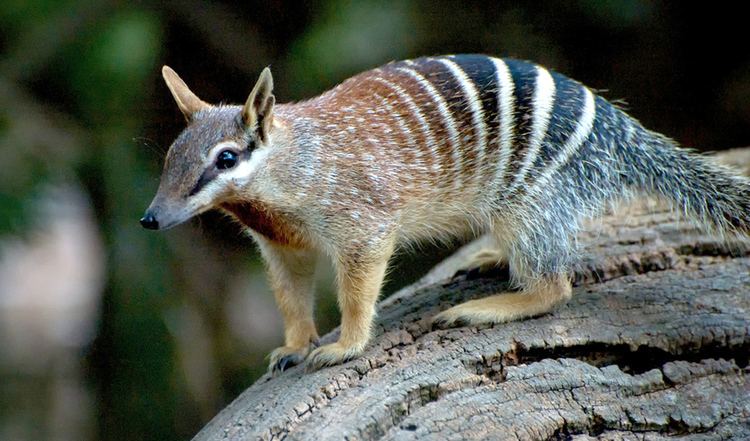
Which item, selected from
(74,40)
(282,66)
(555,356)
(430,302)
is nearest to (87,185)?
(74,40)

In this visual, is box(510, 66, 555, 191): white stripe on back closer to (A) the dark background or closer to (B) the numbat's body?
(B) the numbat's body

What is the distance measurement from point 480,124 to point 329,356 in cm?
107

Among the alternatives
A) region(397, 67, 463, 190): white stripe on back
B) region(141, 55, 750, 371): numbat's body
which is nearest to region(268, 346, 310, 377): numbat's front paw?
region(141, 55, 750, 371): numbat's body

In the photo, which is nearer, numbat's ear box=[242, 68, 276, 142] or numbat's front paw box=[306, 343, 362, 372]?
numbat's ear box=[242, 68, 276, 142]

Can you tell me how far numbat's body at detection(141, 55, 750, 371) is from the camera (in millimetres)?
3660

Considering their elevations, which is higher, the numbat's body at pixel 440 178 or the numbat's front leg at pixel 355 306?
the numbat's body at pixel 440 178

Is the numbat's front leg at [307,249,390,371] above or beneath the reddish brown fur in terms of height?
beneath

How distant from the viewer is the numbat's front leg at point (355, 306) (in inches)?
140

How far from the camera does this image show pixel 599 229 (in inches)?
178

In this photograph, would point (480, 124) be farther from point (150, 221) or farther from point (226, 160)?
point (150, 221)

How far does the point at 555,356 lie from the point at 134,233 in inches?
115

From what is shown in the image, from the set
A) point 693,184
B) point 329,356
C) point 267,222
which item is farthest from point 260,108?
point 693,184

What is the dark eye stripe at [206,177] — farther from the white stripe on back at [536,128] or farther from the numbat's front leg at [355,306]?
the white stripe on back at [536,128]

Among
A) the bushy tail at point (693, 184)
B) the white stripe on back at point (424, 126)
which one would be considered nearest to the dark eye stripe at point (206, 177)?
the white stripe on back at point (424, 126)
